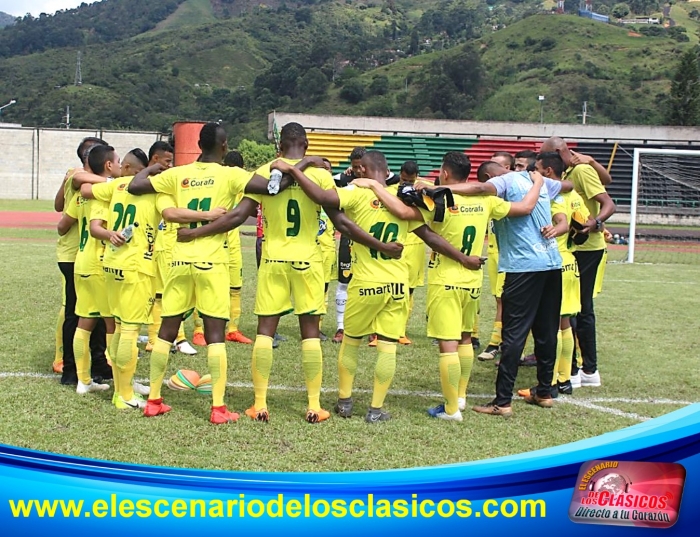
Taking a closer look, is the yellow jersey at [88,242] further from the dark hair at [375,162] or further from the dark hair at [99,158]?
→ the dark hair at [375,162]

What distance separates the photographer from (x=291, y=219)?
5629mm

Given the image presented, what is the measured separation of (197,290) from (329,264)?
11.7 ft

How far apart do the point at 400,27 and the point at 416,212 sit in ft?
562

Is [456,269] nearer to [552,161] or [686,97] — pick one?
[552,161]

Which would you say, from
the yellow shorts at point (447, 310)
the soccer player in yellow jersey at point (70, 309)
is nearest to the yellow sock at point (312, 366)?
the yellow shorts at point (447, 310)

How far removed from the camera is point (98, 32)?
595ft

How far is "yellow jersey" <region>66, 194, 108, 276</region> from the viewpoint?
6.14m

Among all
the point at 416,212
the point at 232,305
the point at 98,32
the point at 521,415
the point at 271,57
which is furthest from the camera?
the point at 98,32

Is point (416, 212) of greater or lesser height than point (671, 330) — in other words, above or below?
above

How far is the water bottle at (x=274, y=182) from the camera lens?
5.21 meters

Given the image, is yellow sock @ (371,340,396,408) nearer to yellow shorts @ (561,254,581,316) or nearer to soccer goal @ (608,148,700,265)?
yellow shorts @ (561,254,581,316)

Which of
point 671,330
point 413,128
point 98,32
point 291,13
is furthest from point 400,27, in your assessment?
point 671,330

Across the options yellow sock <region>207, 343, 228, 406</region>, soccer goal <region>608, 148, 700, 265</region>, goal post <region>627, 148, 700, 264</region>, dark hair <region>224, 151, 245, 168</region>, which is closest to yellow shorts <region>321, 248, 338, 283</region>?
dark hair <region>224, 151, 245, 168</region>

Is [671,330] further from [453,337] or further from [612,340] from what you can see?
[453,337]
